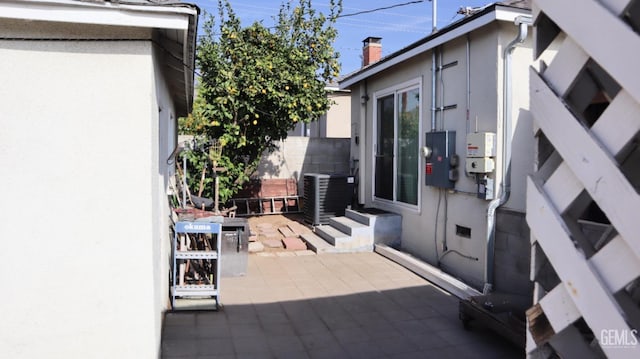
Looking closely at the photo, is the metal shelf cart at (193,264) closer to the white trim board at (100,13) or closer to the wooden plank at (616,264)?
the white trim board at (100,13)

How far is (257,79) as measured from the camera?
8.71 meters

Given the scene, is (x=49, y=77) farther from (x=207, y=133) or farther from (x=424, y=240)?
(x=207, y=133)

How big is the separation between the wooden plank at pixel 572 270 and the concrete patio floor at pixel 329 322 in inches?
114

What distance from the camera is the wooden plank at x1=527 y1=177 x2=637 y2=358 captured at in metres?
1.23

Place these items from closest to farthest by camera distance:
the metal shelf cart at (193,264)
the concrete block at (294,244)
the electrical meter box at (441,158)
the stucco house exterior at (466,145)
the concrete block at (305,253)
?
the metal shelf cart at (193,264) < the stucco house exterior at (466,145) < the electrical meter box at (441,158) < the concrete block at (305,253) < the concrete block at (294,244)

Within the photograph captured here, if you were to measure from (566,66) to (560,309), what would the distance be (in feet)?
2.53

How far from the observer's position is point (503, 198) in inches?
217

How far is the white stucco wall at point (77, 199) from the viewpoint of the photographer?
2.83 meters

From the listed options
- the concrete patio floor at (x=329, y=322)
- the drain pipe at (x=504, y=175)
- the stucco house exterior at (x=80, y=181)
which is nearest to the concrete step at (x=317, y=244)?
the concrete patio floor at (x=329, y=322)

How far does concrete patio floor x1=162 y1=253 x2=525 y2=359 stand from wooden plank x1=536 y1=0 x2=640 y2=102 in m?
3.35

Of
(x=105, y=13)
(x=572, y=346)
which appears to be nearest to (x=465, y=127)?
(x=105, y=13)

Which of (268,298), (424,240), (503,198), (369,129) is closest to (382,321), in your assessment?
(268,298)

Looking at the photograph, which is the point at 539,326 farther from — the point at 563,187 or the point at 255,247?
the point at 255,247

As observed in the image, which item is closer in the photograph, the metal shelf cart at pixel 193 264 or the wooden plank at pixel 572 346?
the wooden plank at pixel 572 346
